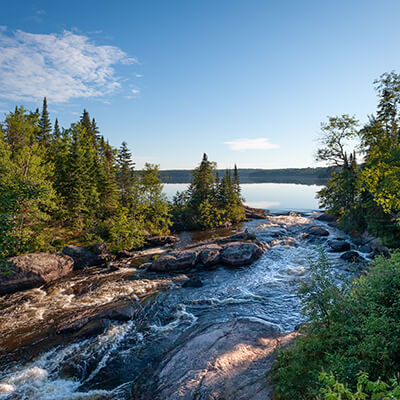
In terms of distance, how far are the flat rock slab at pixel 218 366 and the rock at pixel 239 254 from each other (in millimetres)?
11018

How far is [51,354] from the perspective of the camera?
34.4 ft

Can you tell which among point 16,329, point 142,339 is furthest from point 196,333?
point 16,329

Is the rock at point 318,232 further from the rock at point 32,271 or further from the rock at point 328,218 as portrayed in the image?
the rock at point 32,271

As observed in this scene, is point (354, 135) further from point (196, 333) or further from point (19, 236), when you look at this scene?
point (19, 236)

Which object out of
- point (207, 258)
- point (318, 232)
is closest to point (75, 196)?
point (207, 258)

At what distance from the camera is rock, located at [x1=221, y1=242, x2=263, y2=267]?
71.5 feet

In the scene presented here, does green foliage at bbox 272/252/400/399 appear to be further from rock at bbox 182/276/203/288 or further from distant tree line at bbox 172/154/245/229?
distant tree line at bbox 172/154/245/229

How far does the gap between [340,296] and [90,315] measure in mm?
12545

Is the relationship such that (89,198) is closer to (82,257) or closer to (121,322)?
(82,257)

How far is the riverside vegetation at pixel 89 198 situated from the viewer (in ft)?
73.2

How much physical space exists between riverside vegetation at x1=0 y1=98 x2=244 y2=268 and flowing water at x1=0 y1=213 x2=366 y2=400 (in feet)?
19.3

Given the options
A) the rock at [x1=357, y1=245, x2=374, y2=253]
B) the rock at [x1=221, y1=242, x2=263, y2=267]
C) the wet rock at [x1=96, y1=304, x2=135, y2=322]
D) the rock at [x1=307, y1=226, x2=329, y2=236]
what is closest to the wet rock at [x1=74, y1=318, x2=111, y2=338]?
the wet rock at [x1=96, y1=304, x2=135, y2=322]

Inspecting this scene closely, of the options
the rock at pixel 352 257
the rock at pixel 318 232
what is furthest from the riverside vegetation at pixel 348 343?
the rock at pixel 318 232

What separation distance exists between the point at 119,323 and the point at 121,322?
0.40 feet
